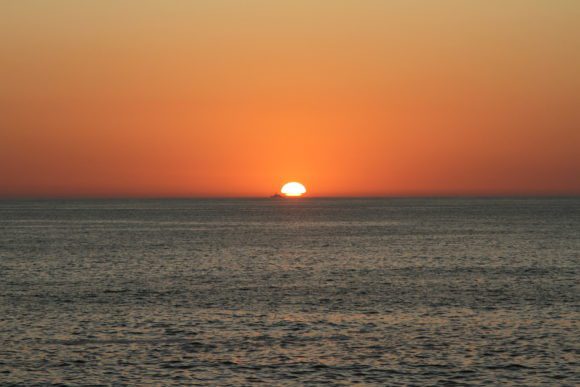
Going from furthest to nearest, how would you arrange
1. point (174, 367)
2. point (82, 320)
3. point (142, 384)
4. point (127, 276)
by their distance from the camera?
point (127, 276) → point (82, 320) → point (174, 367) → point (142, 384)

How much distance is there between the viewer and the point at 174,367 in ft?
109

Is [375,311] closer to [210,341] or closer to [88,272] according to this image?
[210,341]

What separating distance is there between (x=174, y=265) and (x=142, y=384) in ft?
162

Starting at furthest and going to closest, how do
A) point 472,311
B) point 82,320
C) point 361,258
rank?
point 361,258
point 472,311
point 82,320

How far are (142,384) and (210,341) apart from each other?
792cm

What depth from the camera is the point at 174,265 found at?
79.7 m

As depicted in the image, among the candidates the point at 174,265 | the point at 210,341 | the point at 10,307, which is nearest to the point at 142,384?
the point at 210,341

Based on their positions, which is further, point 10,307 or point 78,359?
point 10,307

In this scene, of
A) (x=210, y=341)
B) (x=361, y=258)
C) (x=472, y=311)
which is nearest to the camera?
(x=210, y=341)

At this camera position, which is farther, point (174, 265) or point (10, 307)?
point (174, 265)

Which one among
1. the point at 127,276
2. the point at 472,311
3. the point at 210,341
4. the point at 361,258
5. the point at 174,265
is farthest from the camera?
the point at 361,258

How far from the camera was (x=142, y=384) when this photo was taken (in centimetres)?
3067

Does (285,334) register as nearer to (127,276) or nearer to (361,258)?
(127,276)

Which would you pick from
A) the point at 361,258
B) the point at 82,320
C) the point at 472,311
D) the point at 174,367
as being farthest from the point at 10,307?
the point at 361,258
